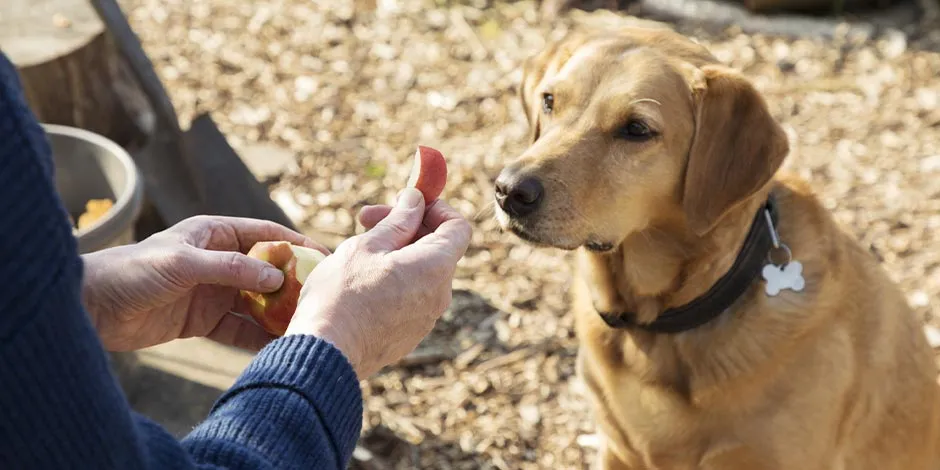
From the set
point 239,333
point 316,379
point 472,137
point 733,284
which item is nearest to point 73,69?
point 472,137

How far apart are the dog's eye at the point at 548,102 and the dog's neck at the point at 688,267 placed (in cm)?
45

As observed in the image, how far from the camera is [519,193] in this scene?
8.70ft

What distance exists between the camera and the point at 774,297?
283 cm

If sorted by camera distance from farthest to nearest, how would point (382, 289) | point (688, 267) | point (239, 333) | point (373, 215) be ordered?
point (688, 267), point (239, 333), point (373, 215), point (382, 289)

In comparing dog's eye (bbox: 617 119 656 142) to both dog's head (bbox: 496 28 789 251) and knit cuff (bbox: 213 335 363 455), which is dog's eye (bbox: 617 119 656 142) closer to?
dog's head (bbox: 496 28 789 251)

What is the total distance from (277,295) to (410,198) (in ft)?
1.14

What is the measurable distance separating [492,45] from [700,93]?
11.9 ft

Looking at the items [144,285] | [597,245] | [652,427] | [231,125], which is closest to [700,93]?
[597,245]

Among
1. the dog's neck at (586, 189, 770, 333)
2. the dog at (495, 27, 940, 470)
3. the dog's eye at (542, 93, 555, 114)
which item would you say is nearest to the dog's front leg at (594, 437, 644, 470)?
the dog at (495, 27, 940, 470)

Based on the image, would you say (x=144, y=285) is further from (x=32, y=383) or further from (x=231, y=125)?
(x=231, y=125)

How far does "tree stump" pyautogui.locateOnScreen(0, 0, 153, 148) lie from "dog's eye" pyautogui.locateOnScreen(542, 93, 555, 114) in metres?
2.54

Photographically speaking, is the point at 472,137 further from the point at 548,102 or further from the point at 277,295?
the point at 277,295

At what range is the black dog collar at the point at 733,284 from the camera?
276cm

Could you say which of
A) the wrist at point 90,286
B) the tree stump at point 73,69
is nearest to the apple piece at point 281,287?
the wrist at point 90,286
